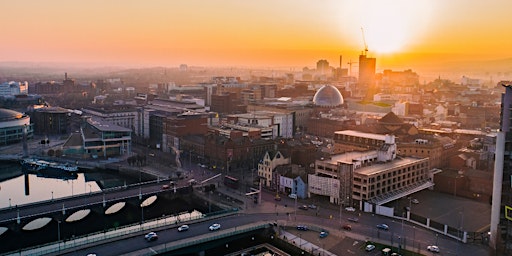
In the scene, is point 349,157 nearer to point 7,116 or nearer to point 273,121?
point 273,121

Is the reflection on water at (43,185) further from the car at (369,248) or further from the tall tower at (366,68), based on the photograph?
the tall tower at (366,68)

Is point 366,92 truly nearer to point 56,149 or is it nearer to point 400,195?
point 56,149

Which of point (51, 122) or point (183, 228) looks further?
point (51, 122)

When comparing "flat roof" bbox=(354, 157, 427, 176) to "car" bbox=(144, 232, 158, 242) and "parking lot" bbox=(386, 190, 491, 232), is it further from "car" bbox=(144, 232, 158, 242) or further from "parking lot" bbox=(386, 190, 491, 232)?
"car" bbox=(144, 232, 158, 242)

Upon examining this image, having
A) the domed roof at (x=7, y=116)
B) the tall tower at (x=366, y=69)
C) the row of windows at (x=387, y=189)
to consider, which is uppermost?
the tall tower at (x=366, y=69)

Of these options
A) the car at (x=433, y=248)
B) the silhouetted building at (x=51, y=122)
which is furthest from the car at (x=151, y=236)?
the silhouetted building at (x=51, y=122)

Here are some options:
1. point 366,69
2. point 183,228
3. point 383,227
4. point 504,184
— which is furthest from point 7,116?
point 366,69

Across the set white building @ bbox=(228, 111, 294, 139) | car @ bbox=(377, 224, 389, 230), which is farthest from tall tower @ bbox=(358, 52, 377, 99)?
car @ bbox=(377, 224, 389, 230)
